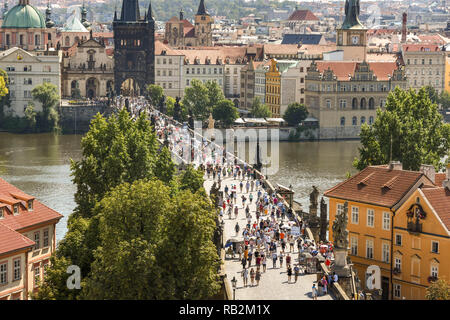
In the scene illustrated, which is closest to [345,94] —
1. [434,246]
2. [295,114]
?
[295,114]

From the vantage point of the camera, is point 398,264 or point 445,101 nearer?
point 398,264

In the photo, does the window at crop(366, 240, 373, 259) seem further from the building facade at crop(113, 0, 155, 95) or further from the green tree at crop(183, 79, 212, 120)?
the building facade at crop(113, 0, 155, 95)

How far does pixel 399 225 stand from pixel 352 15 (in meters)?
101

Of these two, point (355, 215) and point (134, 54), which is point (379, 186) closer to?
point (355, 215)

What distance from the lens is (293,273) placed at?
39.2 metres

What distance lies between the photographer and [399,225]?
47.1 m

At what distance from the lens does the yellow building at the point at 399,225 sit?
148 feet

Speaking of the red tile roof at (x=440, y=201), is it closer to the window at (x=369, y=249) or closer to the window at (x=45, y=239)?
the window at (x=369, y=249)

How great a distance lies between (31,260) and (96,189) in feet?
20.2

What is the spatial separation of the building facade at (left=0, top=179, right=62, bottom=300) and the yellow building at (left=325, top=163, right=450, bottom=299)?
42.2 ft

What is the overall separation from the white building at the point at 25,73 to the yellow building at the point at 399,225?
8829 cm

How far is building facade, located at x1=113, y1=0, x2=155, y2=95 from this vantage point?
15488 centimetres

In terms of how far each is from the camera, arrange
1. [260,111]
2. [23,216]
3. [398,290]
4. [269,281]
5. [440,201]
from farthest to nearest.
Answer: [260,111] → [398,290] → [440,201] → [23,216] → [269,281]

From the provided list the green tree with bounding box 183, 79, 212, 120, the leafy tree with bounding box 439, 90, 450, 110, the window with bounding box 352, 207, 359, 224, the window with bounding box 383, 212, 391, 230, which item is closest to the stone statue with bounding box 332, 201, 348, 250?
the window with bounding box 383, 212, 391, 230
